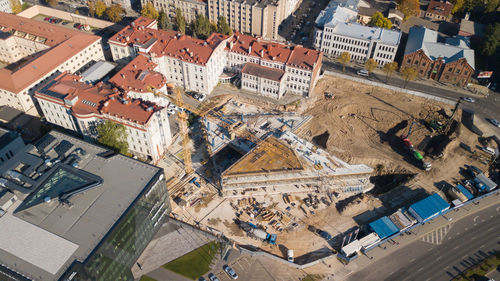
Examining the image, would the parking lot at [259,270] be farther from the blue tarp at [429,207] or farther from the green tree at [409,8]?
the green tree at [409,8]

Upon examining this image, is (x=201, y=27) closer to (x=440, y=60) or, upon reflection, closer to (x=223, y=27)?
(x=223, y=27)

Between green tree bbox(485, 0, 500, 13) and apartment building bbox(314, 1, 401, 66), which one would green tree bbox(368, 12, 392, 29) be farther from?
green tree bbox(485, 0, 500, 13)

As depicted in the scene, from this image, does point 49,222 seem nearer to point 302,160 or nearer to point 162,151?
point 162,151

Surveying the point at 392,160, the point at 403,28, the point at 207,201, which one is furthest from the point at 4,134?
the point at 403,28

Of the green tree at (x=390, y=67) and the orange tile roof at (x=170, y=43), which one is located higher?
the orange tile roof at (x=170, y=43)

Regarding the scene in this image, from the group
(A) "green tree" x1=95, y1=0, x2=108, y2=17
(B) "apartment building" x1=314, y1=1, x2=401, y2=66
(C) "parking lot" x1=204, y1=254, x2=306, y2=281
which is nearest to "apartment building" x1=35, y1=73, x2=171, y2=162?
(C) "parking lot" x1=204, y1=254, x2=306, y2=281

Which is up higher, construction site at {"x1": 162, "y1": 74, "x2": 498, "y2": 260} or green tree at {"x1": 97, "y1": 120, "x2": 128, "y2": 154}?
green tree at {"x1": 97, "y1": 120, "x2": 128, "y2": 154}

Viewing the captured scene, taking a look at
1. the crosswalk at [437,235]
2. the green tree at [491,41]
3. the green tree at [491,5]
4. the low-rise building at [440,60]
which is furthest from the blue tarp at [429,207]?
the green tree at [491,5]
